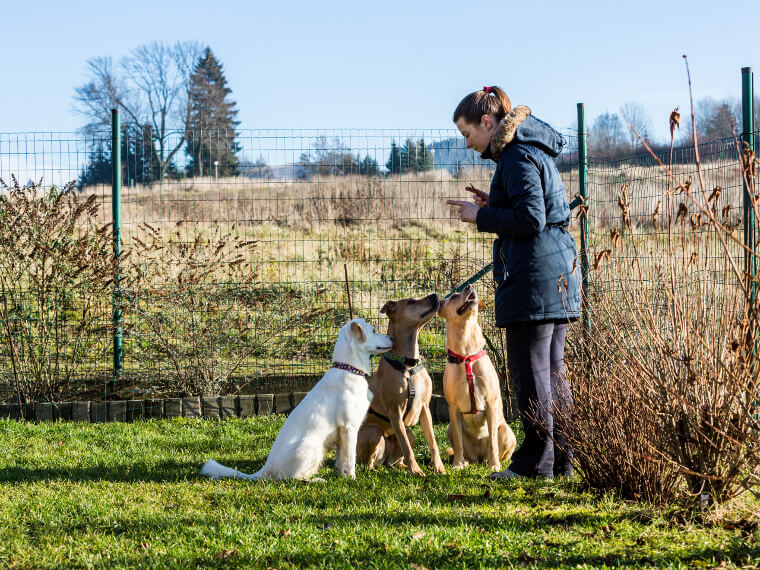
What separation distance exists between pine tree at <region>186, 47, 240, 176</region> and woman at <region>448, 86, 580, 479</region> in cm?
410

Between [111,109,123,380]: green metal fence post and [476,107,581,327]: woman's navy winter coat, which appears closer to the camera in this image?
[476,107,581,327]: woman's navy winter coat

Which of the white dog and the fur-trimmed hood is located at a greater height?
the fur-trimmed hood

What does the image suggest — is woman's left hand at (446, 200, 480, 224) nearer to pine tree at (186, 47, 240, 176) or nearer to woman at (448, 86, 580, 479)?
woman at (448, 86, 580, 479)

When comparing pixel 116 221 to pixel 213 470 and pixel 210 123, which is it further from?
pixel 210 123

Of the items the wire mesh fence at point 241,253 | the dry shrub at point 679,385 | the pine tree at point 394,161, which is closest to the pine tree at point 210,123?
the wire mesh fence at point 241,253

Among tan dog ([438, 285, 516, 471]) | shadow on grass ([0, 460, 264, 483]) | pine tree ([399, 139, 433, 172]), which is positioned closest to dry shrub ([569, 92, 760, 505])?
tan dog ([438, 285, 516, 471])

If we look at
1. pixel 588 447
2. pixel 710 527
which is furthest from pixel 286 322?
pixel 710 527

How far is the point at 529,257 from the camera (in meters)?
4.34

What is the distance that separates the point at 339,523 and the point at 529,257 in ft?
6.13

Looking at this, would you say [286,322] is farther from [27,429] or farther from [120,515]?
[120,515]

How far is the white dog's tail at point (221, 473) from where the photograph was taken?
5.04 m

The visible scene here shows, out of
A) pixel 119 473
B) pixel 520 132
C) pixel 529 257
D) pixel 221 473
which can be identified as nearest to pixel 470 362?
pixel 529 257

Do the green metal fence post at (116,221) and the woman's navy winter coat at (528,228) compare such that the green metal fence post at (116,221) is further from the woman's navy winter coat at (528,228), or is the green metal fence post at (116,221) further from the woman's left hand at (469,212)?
the woman's navy winter coat at (528,228)

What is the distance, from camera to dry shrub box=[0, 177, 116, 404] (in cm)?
744
